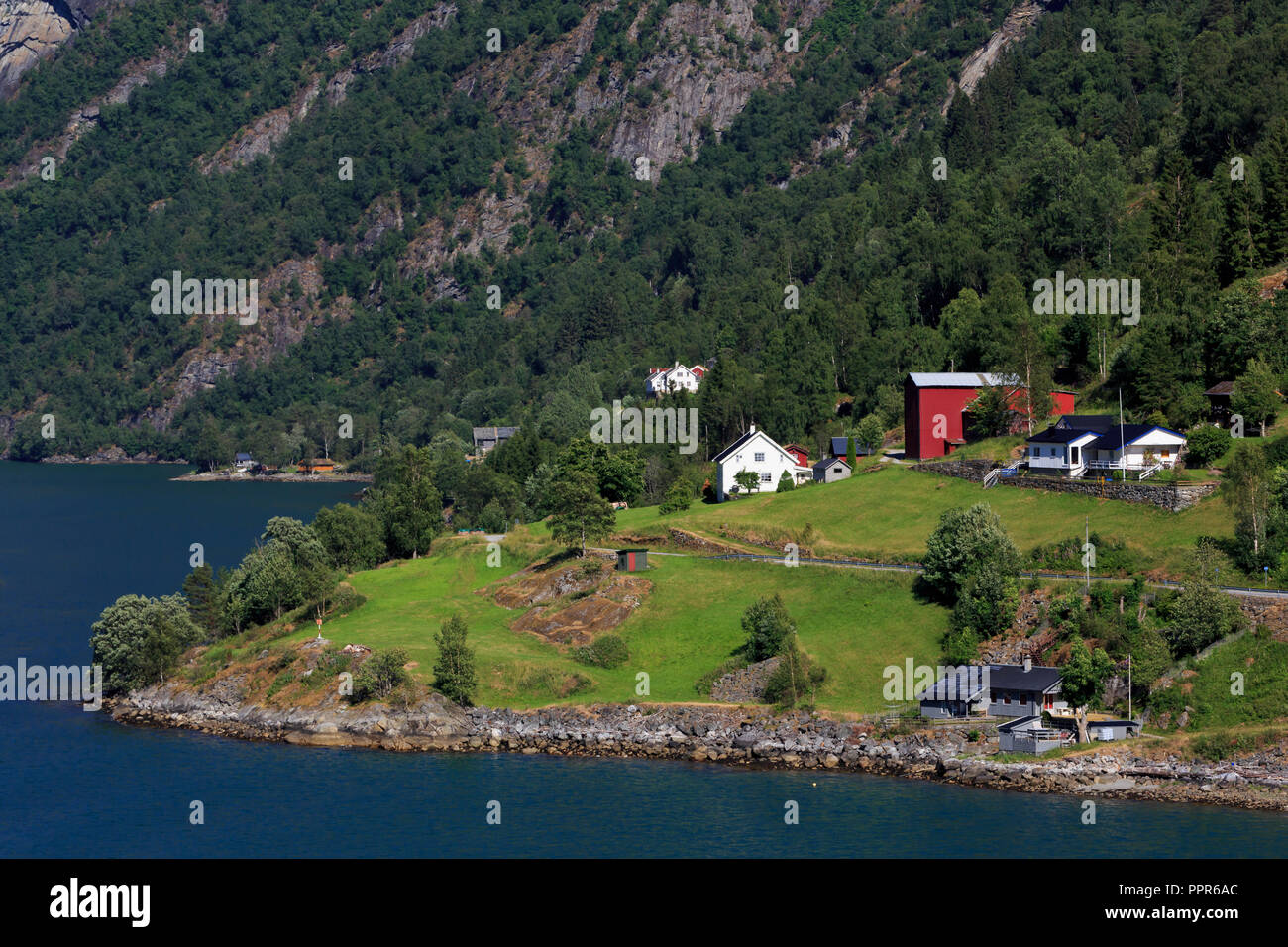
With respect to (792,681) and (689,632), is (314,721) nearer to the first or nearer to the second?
(689,632)

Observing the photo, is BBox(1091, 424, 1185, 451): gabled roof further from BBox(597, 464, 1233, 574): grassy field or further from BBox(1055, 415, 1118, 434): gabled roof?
BBox(597, 464, 1233, 574): grassy field

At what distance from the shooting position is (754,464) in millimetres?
111188

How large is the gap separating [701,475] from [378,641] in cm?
4367

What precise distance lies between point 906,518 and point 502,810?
40.1 m

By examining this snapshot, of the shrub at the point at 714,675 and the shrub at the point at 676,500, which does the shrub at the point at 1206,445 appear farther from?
the shrub at the point at 676,500

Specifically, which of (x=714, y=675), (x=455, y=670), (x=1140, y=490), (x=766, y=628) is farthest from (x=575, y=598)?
(x=1140, y=490)

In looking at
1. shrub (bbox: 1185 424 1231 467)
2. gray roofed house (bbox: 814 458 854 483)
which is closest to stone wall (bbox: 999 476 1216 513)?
shrub (bbox: 1185 424 1231 467)

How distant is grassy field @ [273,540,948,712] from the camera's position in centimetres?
7794

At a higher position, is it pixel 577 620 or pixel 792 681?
pixel 577 620

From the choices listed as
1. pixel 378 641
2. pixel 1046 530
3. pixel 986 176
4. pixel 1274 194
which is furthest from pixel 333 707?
pixel 986 176

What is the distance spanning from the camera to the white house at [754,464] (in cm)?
11069

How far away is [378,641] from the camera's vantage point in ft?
277

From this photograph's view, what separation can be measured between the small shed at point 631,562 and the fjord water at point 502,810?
819 inches

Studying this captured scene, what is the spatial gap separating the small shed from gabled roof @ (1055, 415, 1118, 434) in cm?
2965
